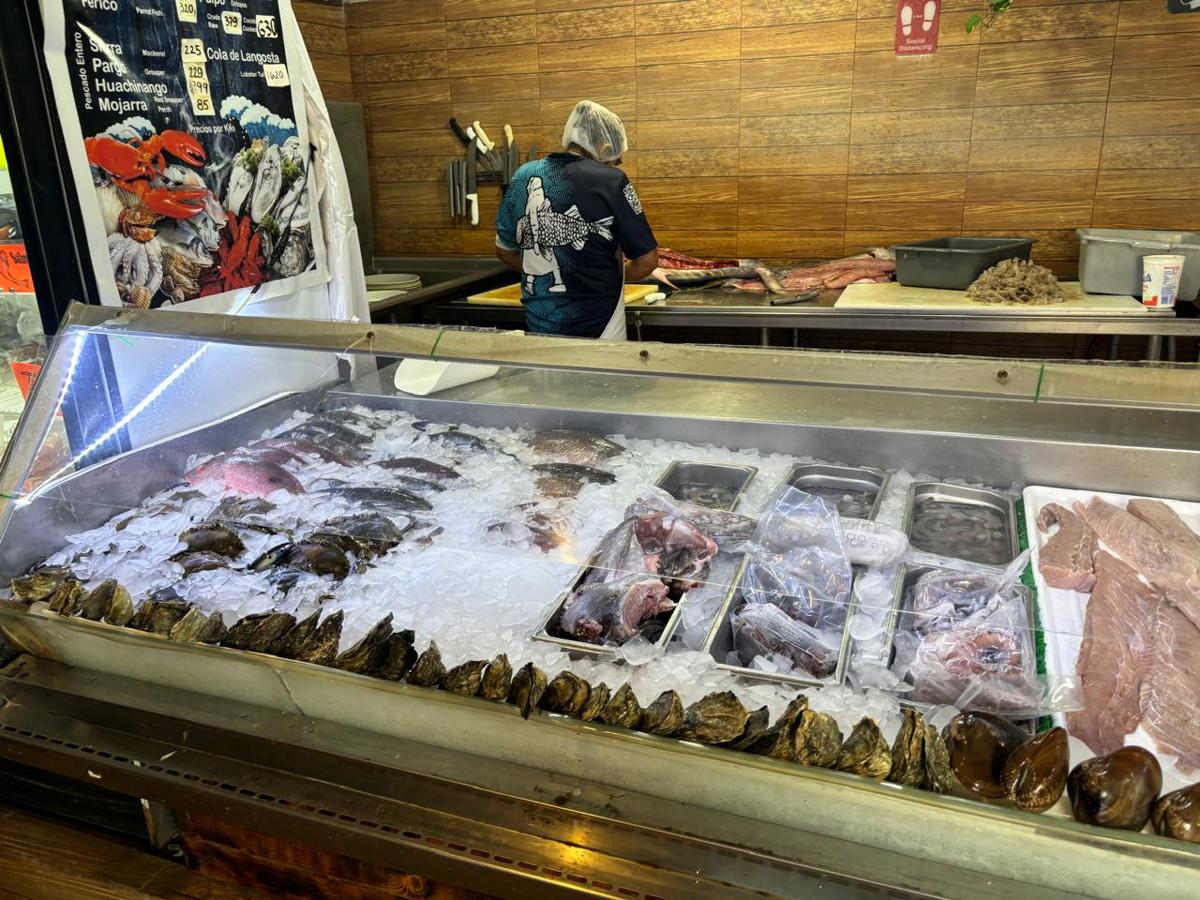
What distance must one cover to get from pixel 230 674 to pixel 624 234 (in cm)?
262

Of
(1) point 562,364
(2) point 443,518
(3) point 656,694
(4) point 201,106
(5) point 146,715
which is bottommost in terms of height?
(5) point 146,715

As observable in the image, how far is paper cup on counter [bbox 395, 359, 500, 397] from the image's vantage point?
90.3 inches

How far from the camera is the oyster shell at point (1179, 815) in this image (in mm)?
1091

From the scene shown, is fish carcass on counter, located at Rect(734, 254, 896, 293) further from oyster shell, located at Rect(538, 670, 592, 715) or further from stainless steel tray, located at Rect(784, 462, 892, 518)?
oyster shell, located at Rect(538, 670, 592, 715)

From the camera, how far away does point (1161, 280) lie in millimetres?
3986

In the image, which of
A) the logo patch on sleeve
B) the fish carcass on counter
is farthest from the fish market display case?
the fish carcass on counter

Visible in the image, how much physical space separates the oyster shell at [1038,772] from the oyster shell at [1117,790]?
0.03 m

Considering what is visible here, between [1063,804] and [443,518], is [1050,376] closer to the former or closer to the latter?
[1063,804]

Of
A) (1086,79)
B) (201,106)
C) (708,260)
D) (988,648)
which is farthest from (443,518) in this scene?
(1086,79)

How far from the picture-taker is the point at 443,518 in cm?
193

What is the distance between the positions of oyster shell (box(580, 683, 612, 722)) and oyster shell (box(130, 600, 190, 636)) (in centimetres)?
87

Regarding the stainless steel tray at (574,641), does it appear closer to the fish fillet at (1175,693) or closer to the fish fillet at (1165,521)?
the fish fillet at (1175,693)

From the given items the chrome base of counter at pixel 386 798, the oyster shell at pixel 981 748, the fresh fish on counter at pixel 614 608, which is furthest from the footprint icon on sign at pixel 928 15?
the chrome base of counter at pixel 386 798

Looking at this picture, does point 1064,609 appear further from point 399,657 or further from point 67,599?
point 67,599
